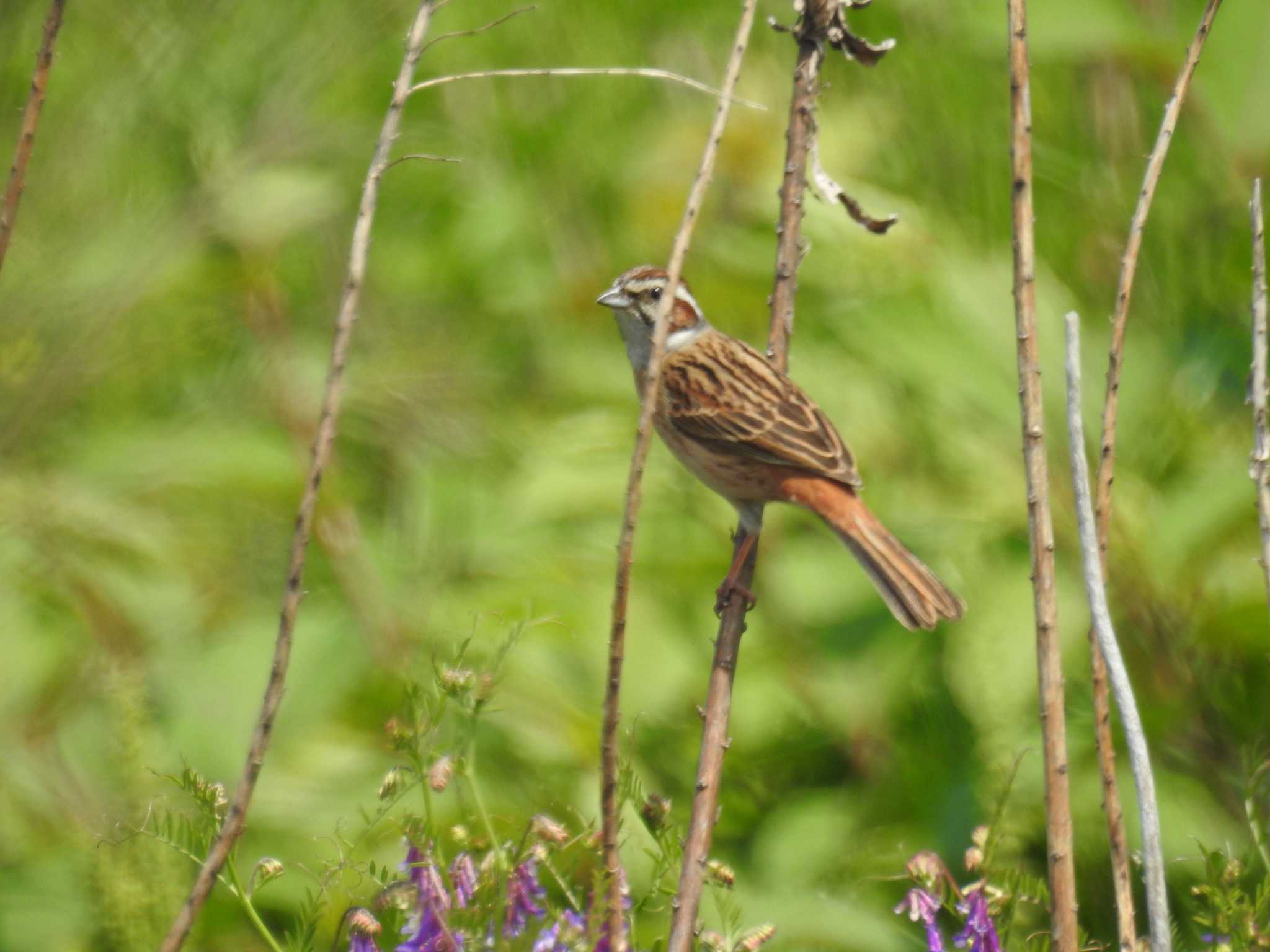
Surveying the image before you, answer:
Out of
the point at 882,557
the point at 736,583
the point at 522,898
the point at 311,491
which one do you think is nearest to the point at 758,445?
the point at 882,557

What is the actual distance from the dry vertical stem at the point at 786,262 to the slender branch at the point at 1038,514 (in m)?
0.35

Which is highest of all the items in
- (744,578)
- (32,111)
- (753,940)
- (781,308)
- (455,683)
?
(781,308)

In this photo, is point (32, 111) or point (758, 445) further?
point (758, 445)

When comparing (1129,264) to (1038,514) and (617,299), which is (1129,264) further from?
(617,299)

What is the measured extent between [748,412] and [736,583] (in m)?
0.97

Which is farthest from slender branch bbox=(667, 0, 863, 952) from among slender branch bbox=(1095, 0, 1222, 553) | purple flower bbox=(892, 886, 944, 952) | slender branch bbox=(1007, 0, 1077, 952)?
slender branch bbox=(1095, 0, 1222, 553)

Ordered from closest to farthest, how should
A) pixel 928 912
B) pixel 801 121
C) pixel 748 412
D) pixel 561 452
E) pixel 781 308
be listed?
pixel 928 912
pixel 801 121
pixel 781 308
pixel 748 412
pixel 561 452

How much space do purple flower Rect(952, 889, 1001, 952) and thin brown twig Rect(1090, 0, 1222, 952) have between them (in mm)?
135

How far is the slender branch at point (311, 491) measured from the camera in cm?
137

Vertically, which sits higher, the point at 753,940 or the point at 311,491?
the point at 311,491

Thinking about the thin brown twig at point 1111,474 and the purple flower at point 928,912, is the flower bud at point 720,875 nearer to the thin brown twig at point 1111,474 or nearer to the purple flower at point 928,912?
the purple flower at point 928,912

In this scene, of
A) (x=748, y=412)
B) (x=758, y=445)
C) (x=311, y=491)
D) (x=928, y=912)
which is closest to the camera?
(x=311, y=491)

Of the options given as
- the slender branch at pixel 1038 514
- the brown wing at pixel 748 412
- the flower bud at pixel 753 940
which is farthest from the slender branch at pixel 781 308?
the brown wing at pixel 748 412

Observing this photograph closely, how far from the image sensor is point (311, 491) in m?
1.34
